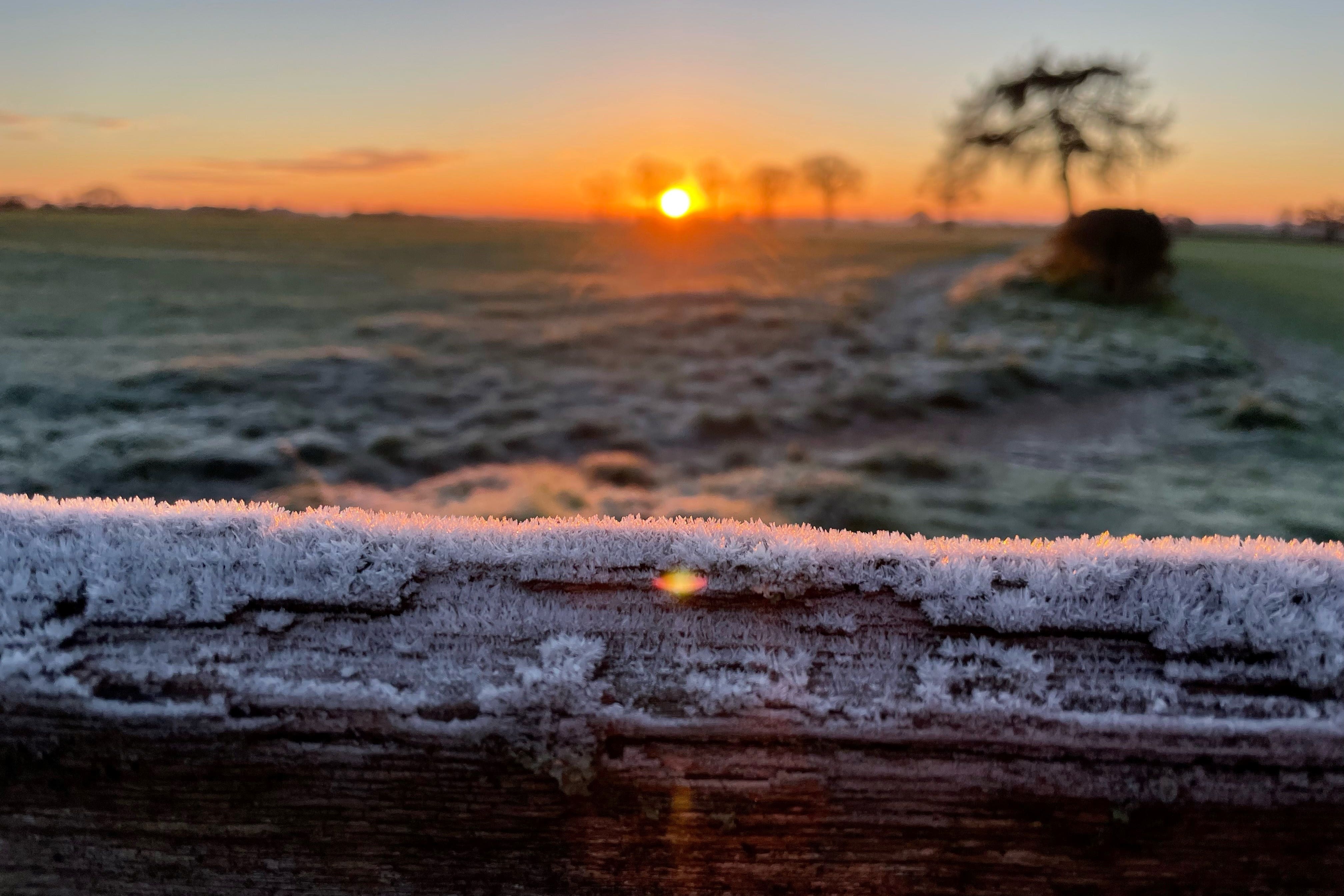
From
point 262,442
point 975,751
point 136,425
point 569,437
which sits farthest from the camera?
point 569,437

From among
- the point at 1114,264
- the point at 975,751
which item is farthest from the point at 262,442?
the point at 1114,264

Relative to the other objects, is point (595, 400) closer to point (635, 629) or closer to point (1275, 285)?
point (635, 629)

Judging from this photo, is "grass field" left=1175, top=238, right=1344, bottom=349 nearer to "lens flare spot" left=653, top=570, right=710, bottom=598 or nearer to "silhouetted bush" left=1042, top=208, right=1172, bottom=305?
"silhouetted bush" left=1042, top=208, right=1172, bottom=305

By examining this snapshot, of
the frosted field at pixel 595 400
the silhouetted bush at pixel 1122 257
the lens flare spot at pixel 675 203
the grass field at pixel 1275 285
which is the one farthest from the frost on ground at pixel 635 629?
the lens flare spot at pixel 675 203

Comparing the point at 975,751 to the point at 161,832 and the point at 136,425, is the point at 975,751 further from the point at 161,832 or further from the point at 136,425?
the point at 136,425

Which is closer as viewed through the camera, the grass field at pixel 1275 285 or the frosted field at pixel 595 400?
the frosted field at pixel 595 400

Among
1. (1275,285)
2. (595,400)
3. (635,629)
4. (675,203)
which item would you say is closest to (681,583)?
(635,629)

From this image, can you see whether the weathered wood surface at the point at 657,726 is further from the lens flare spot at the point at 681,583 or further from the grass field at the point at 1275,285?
the grass field at the point at 1275,285
